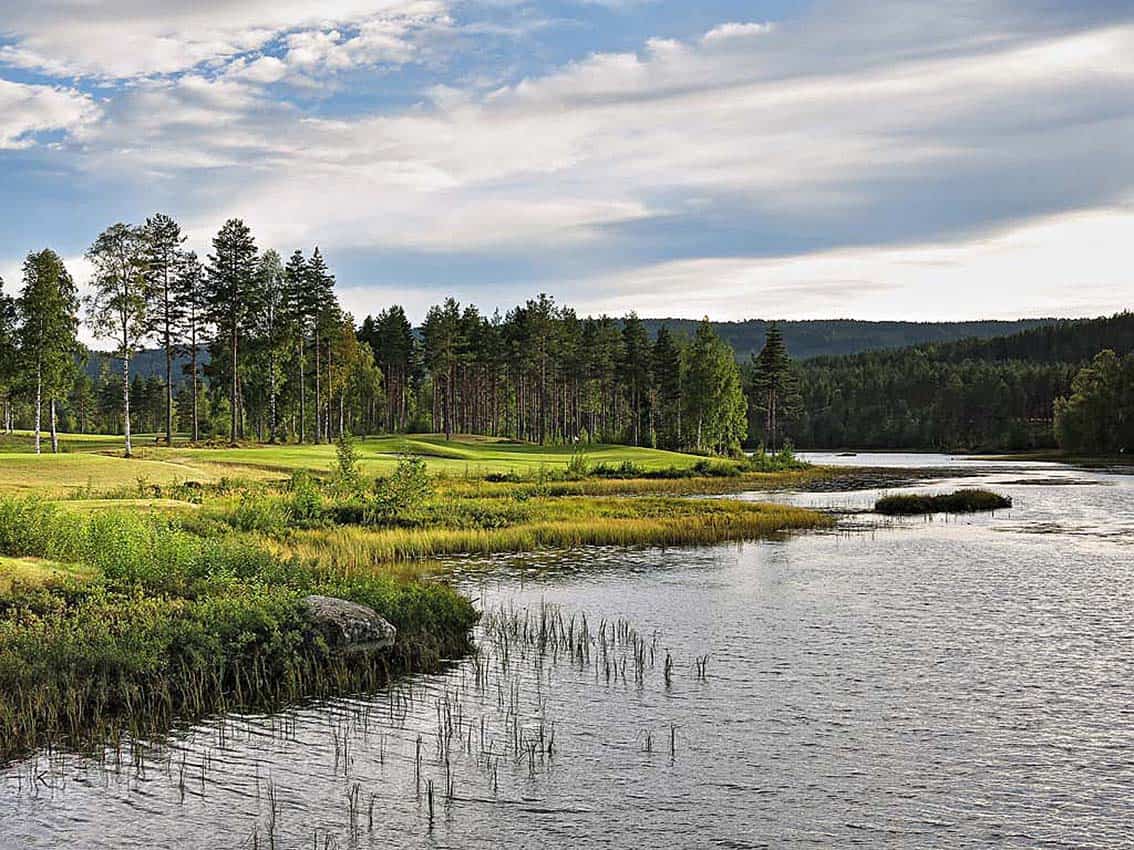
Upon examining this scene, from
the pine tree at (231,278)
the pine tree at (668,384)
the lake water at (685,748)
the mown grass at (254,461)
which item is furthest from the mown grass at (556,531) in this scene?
the pine tree at (668,384)

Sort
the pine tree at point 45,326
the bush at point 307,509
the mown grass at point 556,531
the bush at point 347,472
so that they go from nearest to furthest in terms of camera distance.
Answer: the mown grass at point 556,531 < the bush at point 307,509 < the bush at point 347,472 < the pine tree at point 45,326

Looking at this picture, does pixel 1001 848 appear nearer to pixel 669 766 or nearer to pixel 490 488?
pixel 669 766

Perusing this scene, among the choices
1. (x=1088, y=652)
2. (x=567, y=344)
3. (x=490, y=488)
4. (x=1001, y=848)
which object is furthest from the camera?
(x=567, y=344)

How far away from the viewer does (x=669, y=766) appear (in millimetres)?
14227

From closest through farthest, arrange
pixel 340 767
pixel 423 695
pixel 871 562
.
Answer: pixel 340 767 → pixel 423 695 → pixel 871 562

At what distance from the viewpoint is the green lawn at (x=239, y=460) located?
5106cm

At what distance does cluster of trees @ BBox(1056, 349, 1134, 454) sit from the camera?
131750 mm

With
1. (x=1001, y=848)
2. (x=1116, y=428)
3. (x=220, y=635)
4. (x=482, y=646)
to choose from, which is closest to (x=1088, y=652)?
(x=1001, y=848)

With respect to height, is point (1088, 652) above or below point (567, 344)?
below

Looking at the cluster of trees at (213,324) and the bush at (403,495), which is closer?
the bush at (403,495)

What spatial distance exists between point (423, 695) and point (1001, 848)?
9664 millimetres

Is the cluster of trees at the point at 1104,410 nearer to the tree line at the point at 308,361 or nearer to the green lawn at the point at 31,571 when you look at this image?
the tree line at the point at 308,361

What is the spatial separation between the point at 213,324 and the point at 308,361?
15.2 m

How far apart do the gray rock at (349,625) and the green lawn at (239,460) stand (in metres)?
29.5
